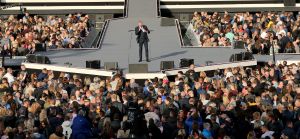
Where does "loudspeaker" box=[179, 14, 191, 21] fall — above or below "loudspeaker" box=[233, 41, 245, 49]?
above

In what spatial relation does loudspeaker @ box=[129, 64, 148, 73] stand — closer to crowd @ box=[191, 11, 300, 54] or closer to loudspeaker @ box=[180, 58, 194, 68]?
loudspeaker @ box=[180, 58, 194, 68]

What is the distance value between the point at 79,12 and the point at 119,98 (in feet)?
78.9

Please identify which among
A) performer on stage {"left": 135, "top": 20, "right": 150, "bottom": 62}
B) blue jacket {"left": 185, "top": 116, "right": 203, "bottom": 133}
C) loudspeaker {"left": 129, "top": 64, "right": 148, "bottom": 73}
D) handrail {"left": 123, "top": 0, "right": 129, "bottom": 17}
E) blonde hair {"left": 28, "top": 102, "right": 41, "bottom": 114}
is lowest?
blue jacket {"left": 185, "top": 116, "right": 203, "bottom": 133}

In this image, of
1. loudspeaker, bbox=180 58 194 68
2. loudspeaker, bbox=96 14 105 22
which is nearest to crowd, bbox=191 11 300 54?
loudspeaker, bbox=180 58 194 68

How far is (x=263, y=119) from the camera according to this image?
81.5 feet

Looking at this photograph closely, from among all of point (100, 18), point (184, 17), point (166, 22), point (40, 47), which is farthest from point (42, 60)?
point (184, 17)

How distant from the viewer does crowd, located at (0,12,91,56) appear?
41062mm

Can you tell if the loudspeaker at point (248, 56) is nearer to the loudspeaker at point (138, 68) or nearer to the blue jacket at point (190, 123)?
the loudspeaker at point (138, 68)

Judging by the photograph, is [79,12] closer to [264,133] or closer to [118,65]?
[118,65]

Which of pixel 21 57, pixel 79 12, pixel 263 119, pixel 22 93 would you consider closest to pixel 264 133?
pixel 263 119

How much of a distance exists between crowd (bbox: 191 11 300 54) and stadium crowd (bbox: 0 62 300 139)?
9089mm

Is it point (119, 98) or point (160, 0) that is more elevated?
point (160, 0)

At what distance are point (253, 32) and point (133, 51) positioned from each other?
16.8 ft

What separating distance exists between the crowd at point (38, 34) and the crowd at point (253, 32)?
208 inches
